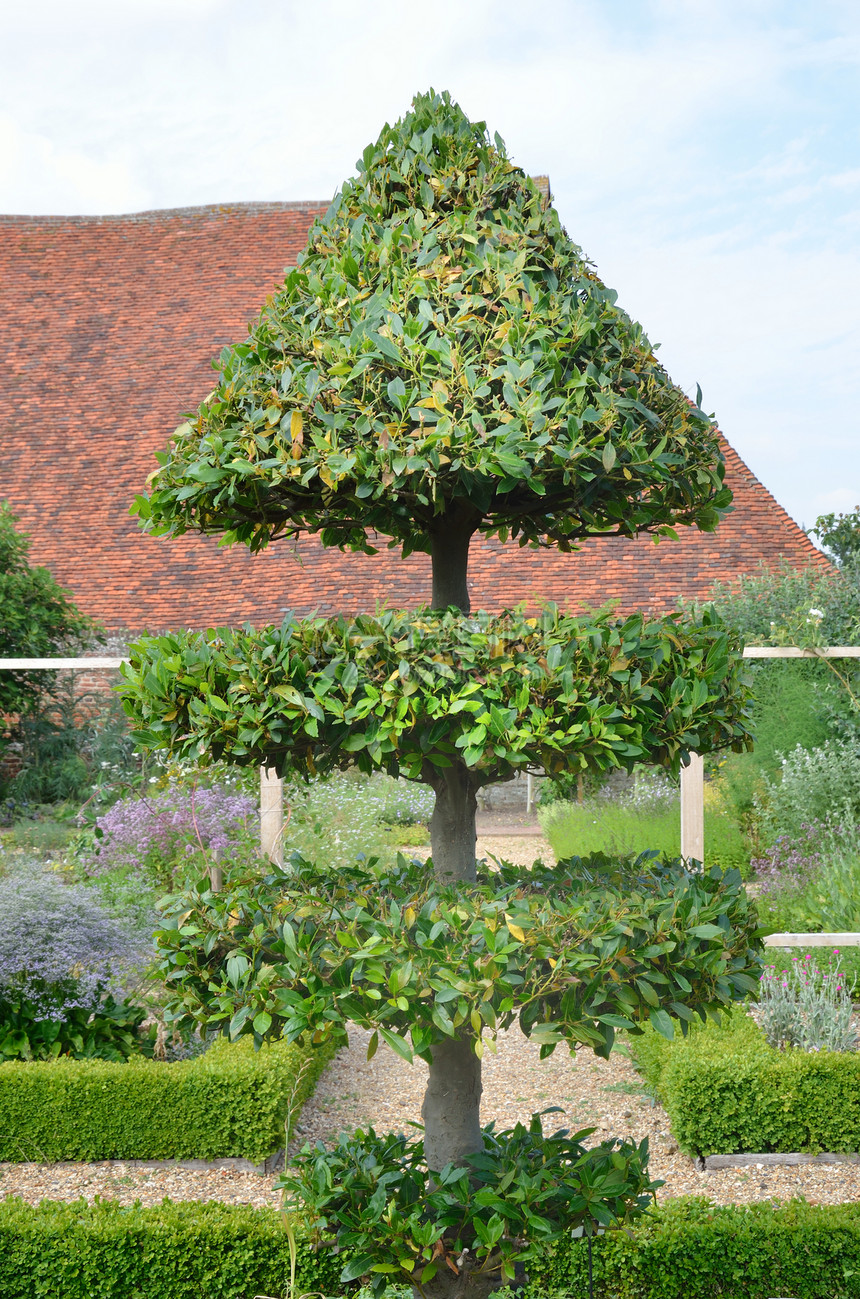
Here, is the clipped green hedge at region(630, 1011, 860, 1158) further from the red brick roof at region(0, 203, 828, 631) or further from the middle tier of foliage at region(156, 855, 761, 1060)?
the red brick roof at region(0, 203, 828, 631)

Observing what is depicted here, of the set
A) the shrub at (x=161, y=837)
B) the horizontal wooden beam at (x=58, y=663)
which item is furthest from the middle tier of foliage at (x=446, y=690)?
the shrub at (x=161, y=837)

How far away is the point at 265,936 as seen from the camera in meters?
2.46

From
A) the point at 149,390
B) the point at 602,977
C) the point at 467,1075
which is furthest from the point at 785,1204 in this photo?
the point at 149,390

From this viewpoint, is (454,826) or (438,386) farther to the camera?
(454,826)

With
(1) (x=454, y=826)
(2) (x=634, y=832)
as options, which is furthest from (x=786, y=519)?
(1) (x=454, y=826)

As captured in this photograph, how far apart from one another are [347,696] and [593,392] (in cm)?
91

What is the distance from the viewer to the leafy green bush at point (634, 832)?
8500 millimetres

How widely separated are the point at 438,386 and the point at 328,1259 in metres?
2.97

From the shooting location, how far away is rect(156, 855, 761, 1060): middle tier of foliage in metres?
2.11

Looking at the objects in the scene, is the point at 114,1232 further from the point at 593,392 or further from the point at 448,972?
the point at 593,392

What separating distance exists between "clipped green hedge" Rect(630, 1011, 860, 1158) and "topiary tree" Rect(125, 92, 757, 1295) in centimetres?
200

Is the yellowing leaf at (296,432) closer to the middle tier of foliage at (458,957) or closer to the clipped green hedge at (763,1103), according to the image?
the middle tier of foliage at (458,957)

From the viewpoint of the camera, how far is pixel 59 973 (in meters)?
5.50

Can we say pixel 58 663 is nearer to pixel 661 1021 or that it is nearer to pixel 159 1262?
pixel 159 1262
